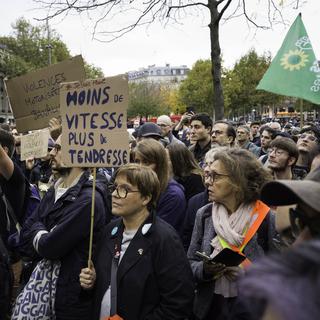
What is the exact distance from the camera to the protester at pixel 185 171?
4453mm

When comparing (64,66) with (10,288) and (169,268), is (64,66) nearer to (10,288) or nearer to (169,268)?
(10,288)

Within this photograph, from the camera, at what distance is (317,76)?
5566 mm

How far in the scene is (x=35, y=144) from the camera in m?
5.57

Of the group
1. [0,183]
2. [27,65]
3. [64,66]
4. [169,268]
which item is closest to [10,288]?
[0,183]

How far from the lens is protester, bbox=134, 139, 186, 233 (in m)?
3.61

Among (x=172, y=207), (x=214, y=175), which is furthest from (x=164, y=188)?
(x=214, y=175)

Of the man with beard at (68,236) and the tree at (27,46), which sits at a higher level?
the tree at (27,46)

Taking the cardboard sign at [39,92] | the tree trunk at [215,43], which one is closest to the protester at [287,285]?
the cardboard sign at [39,92]

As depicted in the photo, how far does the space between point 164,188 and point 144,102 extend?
169 feet

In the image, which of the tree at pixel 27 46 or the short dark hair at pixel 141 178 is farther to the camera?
the tree at pixel 27 46

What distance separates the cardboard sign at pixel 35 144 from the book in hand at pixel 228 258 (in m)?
3.29

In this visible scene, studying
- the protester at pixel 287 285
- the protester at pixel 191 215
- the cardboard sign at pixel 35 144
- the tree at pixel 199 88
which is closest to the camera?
the protester at pixel 287 285

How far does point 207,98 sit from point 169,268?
33.2m

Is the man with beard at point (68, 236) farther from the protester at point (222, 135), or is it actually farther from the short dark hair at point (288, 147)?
the protester at point (222, 135)
